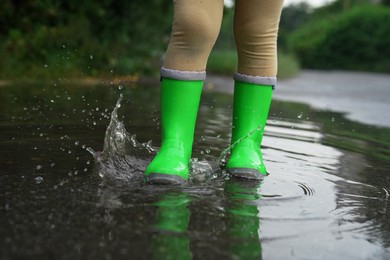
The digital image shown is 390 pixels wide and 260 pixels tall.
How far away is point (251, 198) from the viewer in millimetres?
1955

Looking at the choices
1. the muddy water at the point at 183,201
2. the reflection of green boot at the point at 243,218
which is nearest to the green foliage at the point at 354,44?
the muddy water at the point at 183,201

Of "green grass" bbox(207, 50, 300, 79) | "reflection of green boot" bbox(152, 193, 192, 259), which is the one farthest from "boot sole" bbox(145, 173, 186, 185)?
"green grass" bbox(207, 50, 300, 79)

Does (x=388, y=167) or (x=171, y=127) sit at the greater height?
(x=171, y=127)

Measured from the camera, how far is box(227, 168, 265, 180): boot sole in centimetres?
229

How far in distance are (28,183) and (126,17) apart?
8.78 m

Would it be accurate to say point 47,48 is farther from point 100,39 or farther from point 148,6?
point 148,6

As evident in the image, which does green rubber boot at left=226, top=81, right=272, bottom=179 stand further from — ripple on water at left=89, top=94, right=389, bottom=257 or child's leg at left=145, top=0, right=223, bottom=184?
child's leg at left=145, top=0, right=223, bottom=184

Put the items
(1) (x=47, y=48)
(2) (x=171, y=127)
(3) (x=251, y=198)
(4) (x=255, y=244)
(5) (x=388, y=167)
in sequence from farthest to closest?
(1) (x=47, y=48) → (5) (x=388, y=167) → (2) (x=171, y=127) → (3) (x=251, y=198) → (4) (x=255, y=244)

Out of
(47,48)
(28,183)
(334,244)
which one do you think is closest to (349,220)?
(334,244)

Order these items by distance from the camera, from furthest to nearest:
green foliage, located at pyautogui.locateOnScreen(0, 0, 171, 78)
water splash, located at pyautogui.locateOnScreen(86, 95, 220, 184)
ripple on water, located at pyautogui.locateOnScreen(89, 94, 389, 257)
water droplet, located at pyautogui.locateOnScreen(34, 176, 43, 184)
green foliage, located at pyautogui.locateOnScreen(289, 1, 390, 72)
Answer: green foliage, located at pyautogui.locateOnScreen(289, 1, 390, 72)
green foliage, located at pyautogui.locateOnScreen(0, 0, 171, 78)
water splash, located at pyautogui.locateOnScreen(86, 95, 220, 184)
water droplet, located at pyautogui.locateOnScreen(34, 176, 43, 184)
ripple on water, located at pyautogui.locateOnScreen(89, 94, 389, 257)

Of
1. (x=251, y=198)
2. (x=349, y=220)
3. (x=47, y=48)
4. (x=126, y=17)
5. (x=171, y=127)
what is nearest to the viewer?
(x=349, y=220)

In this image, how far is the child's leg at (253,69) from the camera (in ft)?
7.91

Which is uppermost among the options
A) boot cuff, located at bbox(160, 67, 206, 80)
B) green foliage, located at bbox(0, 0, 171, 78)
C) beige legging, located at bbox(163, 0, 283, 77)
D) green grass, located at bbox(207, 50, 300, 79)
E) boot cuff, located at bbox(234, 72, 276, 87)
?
beige legging, located at bbox(163, 0, 283, 77)

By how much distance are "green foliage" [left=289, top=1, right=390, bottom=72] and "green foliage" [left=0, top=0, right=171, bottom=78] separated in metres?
12.3
